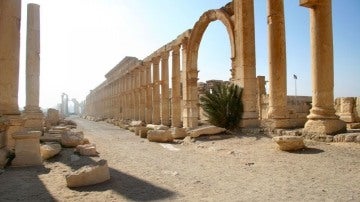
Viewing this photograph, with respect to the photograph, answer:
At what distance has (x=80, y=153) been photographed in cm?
926

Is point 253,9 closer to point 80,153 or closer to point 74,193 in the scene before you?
point 80,153

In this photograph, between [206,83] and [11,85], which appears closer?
[11,85]

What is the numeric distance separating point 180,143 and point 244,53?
14.1 feet

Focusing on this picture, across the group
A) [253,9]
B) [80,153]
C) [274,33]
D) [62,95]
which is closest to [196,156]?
[80,153]

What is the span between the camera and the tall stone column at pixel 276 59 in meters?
11.1

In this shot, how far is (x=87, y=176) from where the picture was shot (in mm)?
5527

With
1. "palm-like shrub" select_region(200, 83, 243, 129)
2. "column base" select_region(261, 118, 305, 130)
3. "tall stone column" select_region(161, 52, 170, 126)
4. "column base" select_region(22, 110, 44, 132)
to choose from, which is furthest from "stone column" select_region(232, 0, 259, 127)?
"tall stone column" select_region(161, 52, 170, 126)

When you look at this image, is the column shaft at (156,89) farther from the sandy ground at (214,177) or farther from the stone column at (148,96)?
the sandy ground at (214,177)

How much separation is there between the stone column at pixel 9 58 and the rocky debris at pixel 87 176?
536 centimetres

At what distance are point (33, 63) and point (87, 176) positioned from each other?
11.0 meters

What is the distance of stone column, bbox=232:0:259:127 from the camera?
1237cm

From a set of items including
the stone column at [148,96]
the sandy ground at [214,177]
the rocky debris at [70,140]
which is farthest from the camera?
the stone column at [148,96]

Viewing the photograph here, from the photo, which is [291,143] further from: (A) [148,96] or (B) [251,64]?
(A) [148,96]

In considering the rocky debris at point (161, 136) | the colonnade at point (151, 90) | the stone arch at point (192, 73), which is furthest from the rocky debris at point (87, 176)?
the colonnade at point (151, 90)
